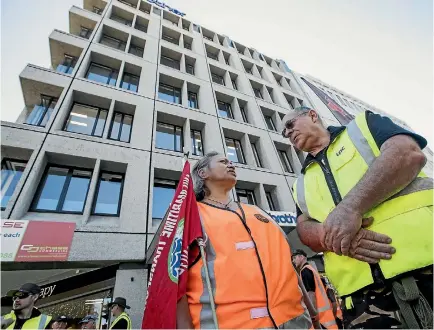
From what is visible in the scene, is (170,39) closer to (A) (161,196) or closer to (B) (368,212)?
(A) (161,196)

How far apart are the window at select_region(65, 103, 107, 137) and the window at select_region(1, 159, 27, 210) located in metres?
1.95

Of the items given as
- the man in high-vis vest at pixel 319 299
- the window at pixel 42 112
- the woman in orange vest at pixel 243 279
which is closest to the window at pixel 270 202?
the man in high-vis vest at pixel 319 299

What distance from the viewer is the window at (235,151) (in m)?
11.1

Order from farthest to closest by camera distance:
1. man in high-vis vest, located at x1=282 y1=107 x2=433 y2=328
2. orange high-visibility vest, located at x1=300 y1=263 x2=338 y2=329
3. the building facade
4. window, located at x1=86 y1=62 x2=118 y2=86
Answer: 1. window, located at x1=86 y1=62 x2=118 y2=86
2. the building facade
3. orange high-visibility vest, located at x1=300 y1=263 x2=338 y2=329
4. man in high-vis vest, located at x1=282 y1=107 x2=433 y2=328

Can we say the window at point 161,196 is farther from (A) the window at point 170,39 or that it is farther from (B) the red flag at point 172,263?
(A) the window at point 170,39

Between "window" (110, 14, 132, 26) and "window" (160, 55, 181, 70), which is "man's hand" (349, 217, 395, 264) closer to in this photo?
"window" (160, 55, 181, 70)

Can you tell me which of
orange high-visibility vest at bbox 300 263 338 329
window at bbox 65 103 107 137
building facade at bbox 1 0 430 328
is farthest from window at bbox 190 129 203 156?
orange high-visibility vest at bbox 300 263 338 329

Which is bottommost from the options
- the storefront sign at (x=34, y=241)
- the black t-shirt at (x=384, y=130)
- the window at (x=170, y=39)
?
the black t-shirt at (x=384, y=130)

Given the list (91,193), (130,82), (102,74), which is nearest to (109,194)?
(91,193)

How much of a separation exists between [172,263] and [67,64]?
12.2m

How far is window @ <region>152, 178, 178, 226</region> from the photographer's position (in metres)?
7.72

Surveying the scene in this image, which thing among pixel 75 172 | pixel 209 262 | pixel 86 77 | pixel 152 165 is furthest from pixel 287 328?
pixel 86 77

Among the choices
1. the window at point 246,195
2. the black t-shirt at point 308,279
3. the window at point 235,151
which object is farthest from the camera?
the window at point 235,151

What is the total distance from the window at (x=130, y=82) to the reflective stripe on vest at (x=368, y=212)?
1101 cm
